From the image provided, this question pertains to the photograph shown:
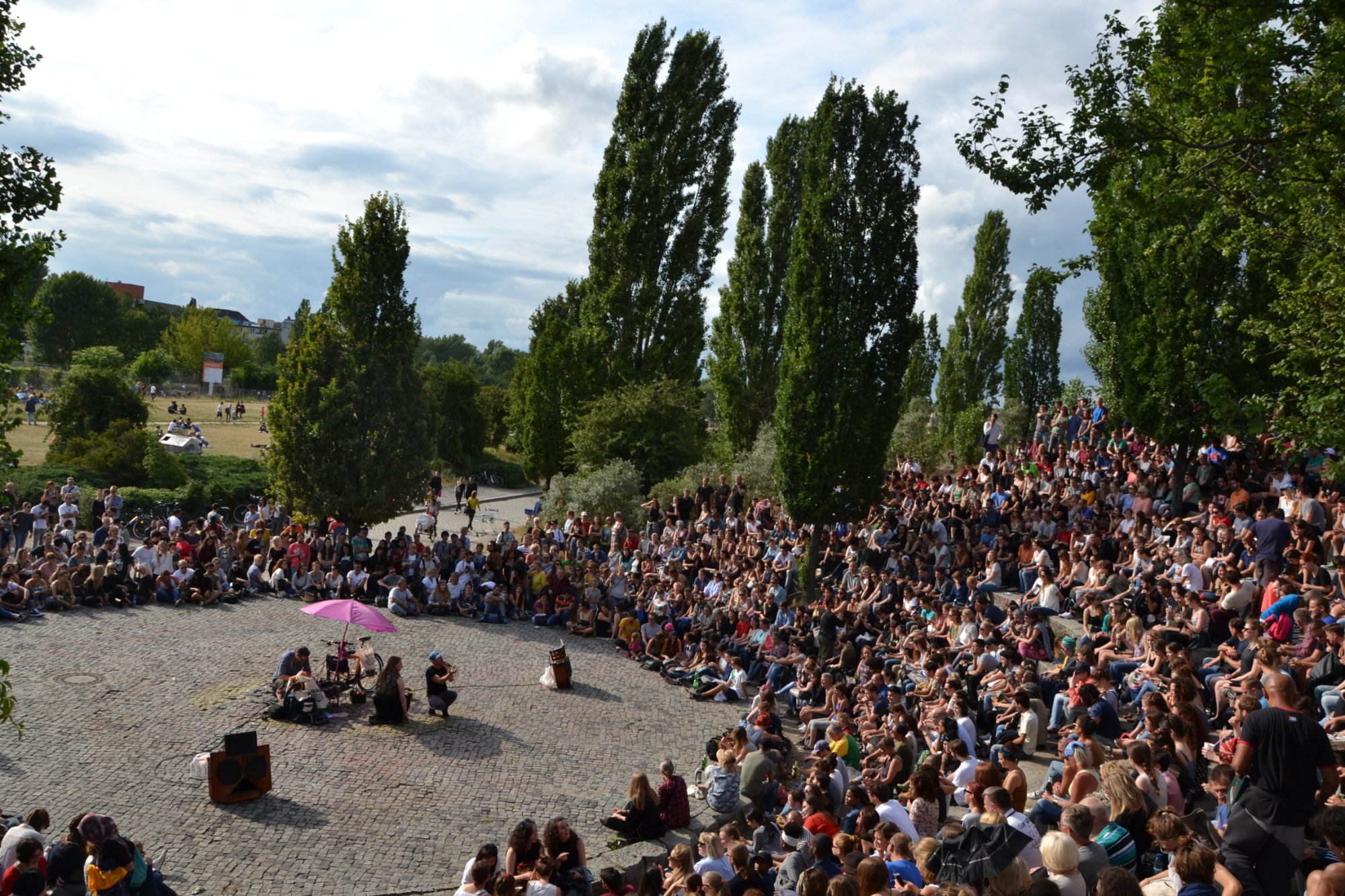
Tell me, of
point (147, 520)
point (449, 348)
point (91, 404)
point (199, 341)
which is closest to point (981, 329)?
point (147, 520)

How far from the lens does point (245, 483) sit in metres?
35.3

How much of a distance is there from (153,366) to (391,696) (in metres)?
74.7

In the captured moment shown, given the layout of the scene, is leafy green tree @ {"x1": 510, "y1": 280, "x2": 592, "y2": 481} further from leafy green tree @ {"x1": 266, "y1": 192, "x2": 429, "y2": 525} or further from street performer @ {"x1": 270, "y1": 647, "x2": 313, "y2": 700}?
street performer @ {"x1": 270, "y1": 647, "x2": 313, "y2": 700}

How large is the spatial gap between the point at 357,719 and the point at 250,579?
8629mm

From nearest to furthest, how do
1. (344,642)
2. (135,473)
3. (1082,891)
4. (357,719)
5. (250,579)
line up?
(1082,891) → (357,719) → (344,642) → (250,579) → (135,473)

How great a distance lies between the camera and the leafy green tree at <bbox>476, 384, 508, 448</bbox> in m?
56.5

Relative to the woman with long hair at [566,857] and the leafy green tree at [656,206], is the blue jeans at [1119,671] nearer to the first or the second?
the woman with long hair at [566,857]

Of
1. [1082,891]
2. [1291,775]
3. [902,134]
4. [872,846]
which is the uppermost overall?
[902,134]

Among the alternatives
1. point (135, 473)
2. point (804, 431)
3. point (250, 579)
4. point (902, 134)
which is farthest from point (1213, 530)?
point (135, 473)

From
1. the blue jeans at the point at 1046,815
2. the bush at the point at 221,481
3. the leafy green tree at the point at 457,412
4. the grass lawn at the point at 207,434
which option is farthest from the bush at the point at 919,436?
the leafy green tree at the point at 457,412

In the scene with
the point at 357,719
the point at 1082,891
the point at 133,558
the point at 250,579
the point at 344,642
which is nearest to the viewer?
the point at 1082,891

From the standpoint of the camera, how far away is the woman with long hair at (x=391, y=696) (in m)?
13.0

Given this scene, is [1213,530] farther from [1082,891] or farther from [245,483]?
[245,483]

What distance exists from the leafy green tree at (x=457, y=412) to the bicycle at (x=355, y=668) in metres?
36.8
